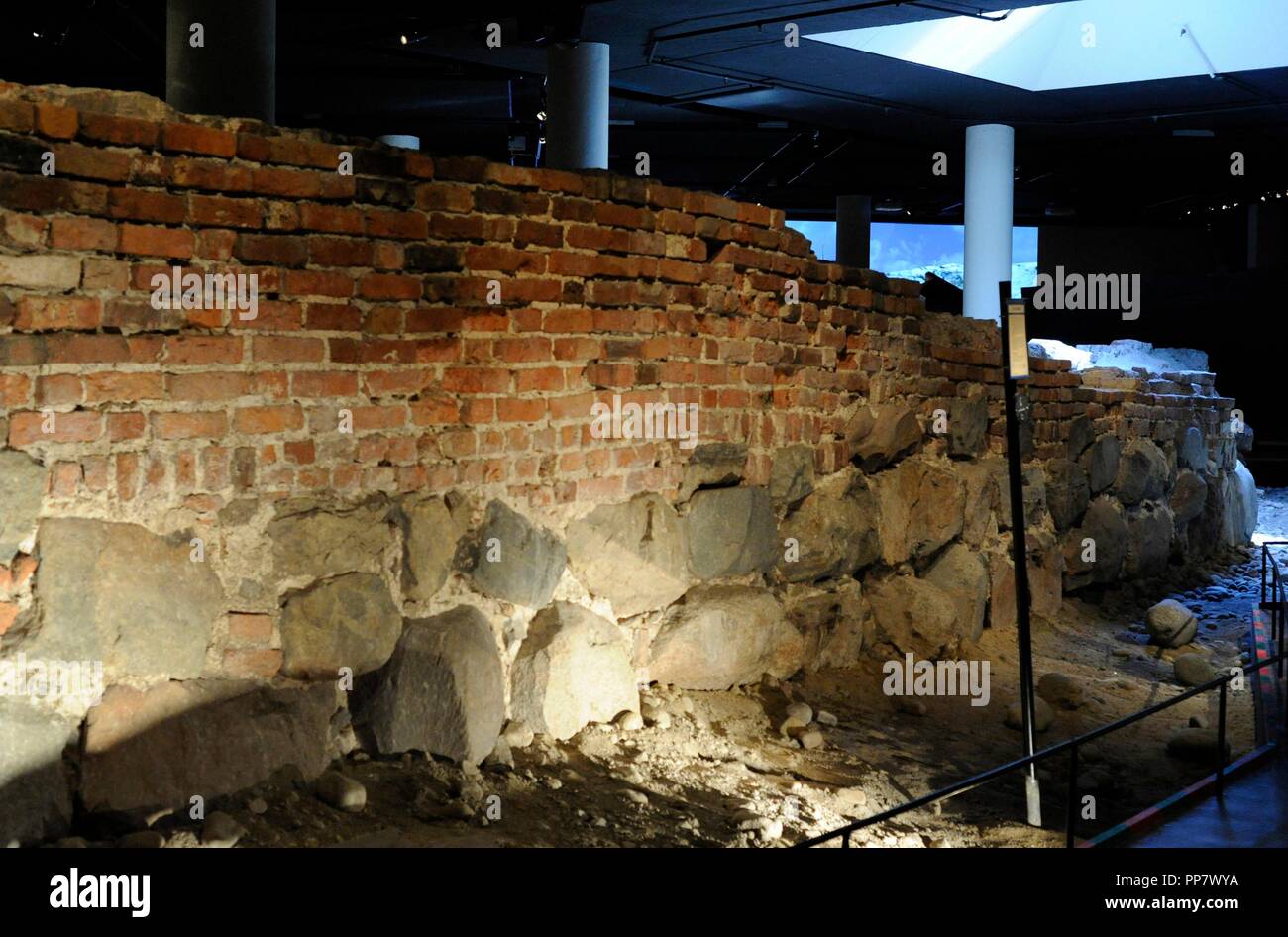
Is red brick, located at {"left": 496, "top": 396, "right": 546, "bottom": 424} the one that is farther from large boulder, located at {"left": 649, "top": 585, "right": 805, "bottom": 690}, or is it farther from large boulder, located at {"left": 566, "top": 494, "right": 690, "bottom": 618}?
large boulder, located at {"left": 649, "top": 585, "right": 805, "bottom": 690}

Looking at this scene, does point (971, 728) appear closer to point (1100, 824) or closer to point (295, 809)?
point (1100, 824)

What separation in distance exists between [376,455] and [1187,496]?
7.80 m

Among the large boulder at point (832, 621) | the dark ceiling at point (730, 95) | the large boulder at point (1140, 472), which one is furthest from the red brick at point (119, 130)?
the large boulder at point (1140, 472)

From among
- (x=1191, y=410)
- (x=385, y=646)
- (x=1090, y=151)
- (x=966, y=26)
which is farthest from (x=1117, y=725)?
(x=1090, y=151)

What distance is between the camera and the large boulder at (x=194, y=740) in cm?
316

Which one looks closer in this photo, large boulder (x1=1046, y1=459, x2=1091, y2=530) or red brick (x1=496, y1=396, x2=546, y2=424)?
red brick (x1=496, y1=396, x2=546, y2=424)

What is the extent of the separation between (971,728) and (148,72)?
9452 mm

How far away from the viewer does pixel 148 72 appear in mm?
11008

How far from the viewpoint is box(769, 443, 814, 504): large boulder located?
527cm

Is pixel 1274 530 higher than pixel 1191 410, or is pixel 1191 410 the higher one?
pixel 1191 410

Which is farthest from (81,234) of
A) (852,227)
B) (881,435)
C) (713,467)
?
(852,227)

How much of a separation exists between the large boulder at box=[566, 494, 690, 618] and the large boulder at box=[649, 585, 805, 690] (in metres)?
0.11

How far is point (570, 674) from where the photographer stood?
421 centimetres

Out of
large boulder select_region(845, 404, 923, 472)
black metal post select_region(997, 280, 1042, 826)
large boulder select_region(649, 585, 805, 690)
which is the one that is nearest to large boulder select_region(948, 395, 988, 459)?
large boulder select_region(845, 404, 923, 472)
